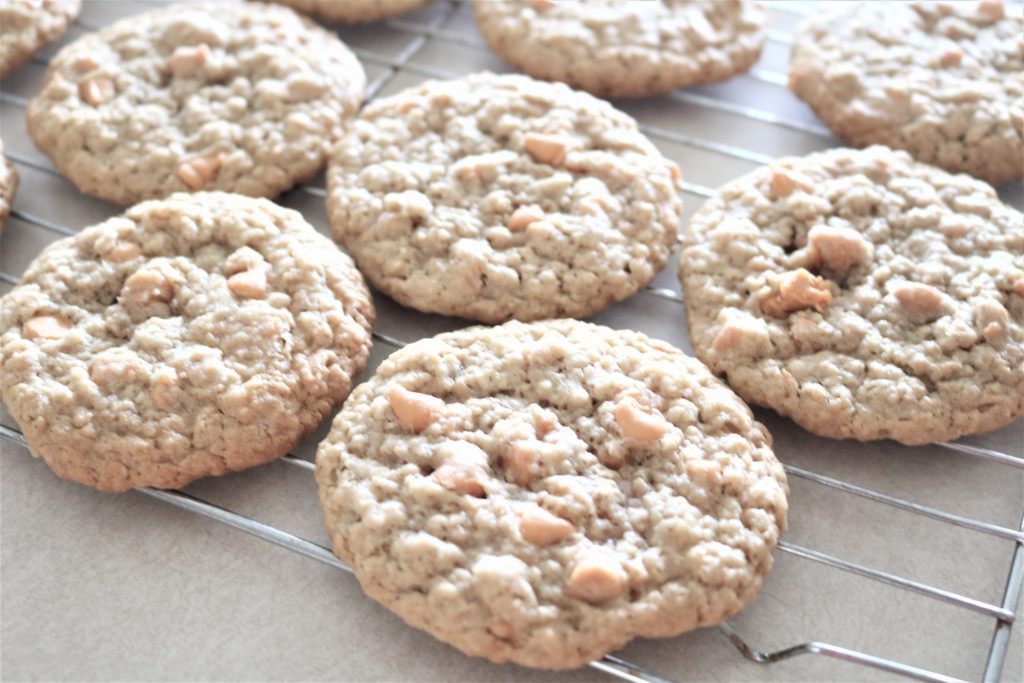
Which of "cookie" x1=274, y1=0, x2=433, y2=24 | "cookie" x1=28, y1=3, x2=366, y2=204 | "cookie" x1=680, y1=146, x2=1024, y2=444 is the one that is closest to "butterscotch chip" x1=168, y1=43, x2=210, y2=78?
"cookie" x1=28, y1=3, x2=366, y2=204

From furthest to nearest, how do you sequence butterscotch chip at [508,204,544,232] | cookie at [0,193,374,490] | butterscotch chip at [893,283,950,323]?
butterscotch chip at [508,204,544,232]
butterscotch chip at [893,283,950,323]
cookie at [0,193,374,490]

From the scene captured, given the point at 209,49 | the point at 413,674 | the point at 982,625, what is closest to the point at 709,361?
the point at 982,625

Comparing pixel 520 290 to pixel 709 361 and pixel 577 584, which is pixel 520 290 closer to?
pixel 709 361

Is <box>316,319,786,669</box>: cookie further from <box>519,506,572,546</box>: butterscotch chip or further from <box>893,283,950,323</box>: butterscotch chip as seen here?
<box>893,283,950,323</box>: butterscotch chip

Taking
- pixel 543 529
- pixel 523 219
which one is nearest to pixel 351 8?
pixel 523 219

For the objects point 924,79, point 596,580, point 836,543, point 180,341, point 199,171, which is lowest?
point 836,543

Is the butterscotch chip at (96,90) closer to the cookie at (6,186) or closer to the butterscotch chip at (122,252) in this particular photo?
the cookie at (6,186)

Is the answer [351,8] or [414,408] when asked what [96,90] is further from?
[414,408]
